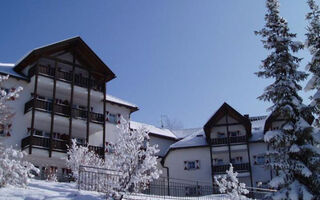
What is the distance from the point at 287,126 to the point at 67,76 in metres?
23.2

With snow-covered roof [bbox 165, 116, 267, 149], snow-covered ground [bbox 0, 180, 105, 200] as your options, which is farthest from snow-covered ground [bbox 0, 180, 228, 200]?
snow-covered roof [bbox 165, 116, 267, 149]

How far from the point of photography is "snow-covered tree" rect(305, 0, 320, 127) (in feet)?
62.6

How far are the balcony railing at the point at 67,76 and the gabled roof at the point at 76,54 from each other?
3.30ft

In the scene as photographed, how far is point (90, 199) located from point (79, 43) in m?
21.1

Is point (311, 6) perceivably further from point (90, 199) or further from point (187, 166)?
point (187, 166)

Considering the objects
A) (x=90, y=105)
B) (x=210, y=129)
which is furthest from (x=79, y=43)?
(x=210, y=129)

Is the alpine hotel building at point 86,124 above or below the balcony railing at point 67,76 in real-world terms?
below

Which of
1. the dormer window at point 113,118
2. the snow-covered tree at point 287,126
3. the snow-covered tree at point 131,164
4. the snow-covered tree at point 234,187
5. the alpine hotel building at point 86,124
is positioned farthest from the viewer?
the dormer window at point 113,118

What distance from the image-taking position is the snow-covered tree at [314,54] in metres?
19.1

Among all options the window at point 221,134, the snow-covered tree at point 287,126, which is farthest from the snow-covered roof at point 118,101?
the snow-covered tree at point 287,126

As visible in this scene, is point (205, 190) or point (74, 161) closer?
point (74, 161)

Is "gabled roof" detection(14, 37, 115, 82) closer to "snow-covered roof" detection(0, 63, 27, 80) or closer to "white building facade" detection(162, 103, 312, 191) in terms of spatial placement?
"snow-covered roof" detection(0, 63, 27, 80)

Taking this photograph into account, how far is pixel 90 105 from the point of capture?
127ft

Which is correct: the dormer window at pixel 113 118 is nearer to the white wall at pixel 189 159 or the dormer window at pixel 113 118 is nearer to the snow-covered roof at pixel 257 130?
the white wall at pixel 189 159
